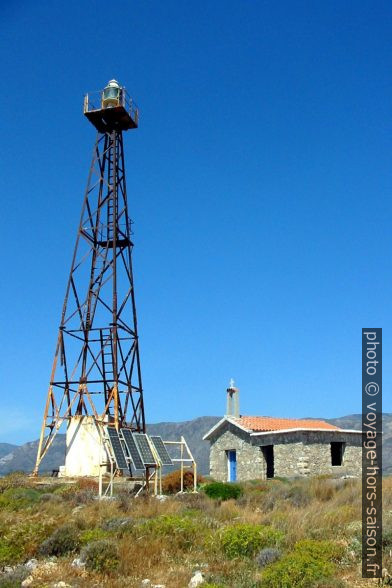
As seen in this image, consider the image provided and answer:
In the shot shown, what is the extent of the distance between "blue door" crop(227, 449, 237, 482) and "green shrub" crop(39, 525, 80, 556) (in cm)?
2053

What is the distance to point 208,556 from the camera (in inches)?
428

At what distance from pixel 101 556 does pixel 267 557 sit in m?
2.60

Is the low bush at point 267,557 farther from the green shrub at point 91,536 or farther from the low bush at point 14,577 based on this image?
the low bush at point 14,577

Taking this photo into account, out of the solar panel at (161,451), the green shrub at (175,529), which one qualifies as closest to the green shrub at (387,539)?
the green shrub at (175,529)

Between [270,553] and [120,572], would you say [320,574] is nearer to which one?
[270,553]

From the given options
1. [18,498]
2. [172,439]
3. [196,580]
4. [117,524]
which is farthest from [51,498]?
[172,439]

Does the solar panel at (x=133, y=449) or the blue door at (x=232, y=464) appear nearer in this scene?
the solar panel at (x=133, y=449)

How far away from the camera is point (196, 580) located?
930 cm

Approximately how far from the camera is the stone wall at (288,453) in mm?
28312

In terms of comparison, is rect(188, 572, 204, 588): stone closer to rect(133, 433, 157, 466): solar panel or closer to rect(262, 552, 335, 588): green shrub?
rect(262, 552, 335, 588): green shrub

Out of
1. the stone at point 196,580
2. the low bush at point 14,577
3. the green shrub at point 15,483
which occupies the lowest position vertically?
the green shrub at point 15,483

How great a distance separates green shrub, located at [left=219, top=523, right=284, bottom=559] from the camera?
35.3 feet

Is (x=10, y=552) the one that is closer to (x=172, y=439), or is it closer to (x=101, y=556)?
(x=101, y=556)

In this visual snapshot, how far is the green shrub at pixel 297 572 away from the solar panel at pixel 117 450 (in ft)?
33.0
